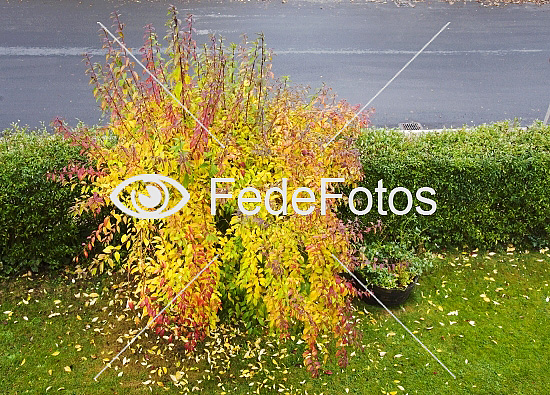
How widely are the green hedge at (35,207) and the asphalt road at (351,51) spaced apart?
237cm

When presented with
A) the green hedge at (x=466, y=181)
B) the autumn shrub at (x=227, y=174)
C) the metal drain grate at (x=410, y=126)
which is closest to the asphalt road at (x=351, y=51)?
the metal drain grate at (x=410, y=126)

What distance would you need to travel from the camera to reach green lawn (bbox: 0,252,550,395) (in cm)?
400

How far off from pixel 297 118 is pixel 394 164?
1414mm

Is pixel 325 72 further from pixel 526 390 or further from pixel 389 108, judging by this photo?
pixel 526 390

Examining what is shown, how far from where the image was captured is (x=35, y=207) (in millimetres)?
4711

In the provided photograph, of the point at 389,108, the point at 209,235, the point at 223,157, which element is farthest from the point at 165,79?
the point at 389,108

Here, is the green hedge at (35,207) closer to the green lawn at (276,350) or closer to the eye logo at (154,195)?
the green lawn at (276,350)

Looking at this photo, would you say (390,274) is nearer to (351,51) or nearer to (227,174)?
(227,174)

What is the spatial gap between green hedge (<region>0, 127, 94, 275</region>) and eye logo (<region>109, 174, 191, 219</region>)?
1304mm

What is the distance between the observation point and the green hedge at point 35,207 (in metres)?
4.61

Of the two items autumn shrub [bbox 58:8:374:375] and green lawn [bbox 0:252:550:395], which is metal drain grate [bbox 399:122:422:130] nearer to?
green lawn [bbox 0:252:550:395]

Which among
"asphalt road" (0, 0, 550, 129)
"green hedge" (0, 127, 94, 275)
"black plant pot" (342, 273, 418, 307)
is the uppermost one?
"asphalt road" (0, 0, 550, 129)

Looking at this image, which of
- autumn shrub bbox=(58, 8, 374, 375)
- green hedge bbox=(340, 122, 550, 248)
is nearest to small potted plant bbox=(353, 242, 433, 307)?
green hedge bbox=(340, 122, 550, 248)

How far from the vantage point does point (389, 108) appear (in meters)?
7.93
